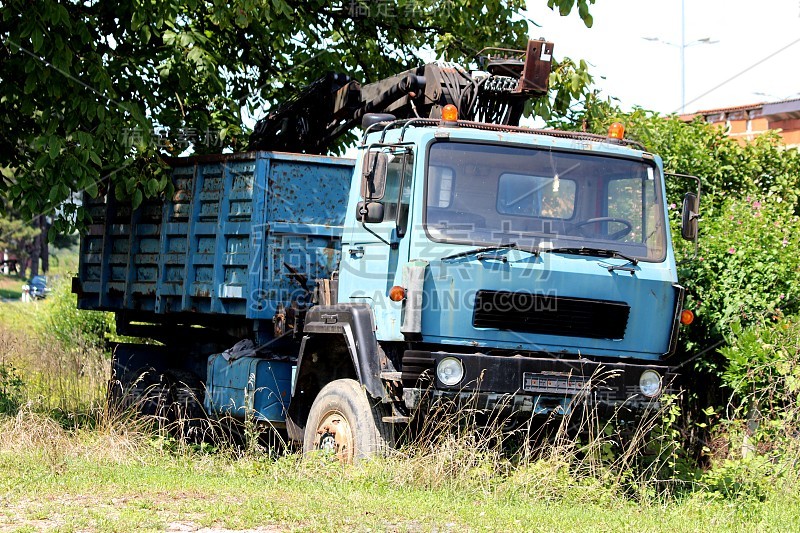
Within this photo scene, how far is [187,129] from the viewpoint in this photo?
12.5 m

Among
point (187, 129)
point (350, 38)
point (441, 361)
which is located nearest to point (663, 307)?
point (441, 361)

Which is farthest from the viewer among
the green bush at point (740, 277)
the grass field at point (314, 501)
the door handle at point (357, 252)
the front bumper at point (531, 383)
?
the green bush at point (740, 277)

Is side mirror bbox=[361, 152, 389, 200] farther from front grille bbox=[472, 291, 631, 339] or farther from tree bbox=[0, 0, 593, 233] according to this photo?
tree bbox=[0, 0, 593, 233]

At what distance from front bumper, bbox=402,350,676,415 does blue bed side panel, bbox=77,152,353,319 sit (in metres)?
2.83

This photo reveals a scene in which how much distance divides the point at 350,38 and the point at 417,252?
760 centimetres

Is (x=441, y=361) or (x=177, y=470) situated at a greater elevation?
(x=441, y=361)

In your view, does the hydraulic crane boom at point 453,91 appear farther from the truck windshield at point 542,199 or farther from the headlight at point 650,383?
the headlight at point 650,383

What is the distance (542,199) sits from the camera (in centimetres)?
748

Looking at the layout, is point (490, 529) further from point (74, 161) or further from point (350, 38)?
point (350, 38)

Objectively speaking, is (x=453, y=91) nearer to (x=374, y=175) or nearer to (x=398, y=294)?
(x=374, y=175)

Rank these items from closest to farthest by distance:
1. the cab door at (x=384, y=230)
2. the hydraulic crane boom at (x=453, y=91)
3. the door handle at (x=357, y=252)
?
the cab door at (x=384, y=230)
the door handle at (x=357, y=252)
the hydraulic crane boom at (x=453, y=91)

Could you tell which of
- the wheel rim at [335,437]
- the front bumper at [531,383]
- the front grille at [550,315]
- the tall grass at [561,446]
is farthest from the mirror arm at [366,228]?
the wheel rim at [335,437]

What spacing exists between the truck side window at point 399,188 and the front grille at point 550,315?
827mm

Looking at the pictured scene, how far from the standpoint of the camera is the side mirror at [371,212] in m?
7.37
